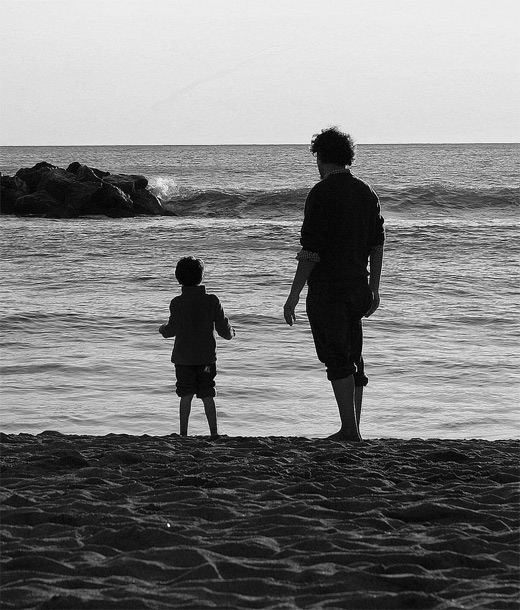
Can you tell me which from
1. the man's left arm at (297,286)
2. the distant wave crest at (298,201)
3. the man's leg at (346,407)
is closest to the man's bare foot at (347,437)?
the man's leg at (346,407)

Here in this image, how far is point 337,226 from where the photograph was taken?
5.37m

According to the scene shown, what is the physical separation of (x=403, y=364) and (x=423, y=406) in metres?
1.27

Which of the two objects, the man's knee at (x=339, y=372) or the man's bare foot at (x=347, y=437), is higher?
the man's knee at (x=339, y=372)

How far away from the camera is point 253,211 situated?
29.8m

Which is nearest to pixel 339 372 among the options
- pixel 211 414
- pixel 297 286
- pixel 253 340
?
pixel 297 286

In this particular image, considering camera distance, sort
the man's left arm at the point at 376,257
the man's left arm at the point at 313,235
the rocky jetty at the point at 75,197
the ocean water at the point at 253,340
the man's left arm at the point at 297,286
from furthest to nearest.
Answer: the rocky jetty at the point at 75,197
the ocean water at the point at 253,340
the man's left arm at the point at 376,257
the man's left arm at the point at 313,235
the man's left arm at the point at 297,286

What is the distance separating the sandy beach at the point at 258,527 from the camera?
3.06 meters

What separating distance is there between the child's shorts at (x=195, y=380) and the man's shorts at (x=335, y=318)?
1.02 meters

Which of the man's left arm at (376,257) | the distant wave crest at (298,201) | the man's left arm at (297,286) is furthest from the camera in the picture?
the distant wave crest at (298,201)

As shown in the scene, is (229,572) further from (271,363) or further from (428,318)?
(428,318)

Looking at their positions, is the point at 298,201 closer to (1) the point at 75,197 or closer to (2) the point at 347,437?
(1) the point at 75,197

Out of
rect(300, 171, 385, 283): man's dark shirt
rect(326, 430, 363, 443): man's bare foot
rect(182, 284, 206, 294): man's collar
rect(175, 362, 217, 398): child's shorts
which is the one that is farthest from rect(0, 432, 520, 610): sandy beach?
rect(182, 284, 206, 294): man's collar

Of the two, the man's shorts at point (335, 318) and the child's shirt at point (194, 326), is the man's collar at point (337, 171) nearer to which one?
the man's shorts at point (335, 318)

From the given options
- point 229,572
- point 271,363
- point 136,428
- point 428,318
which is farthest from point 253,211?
point 229,572
